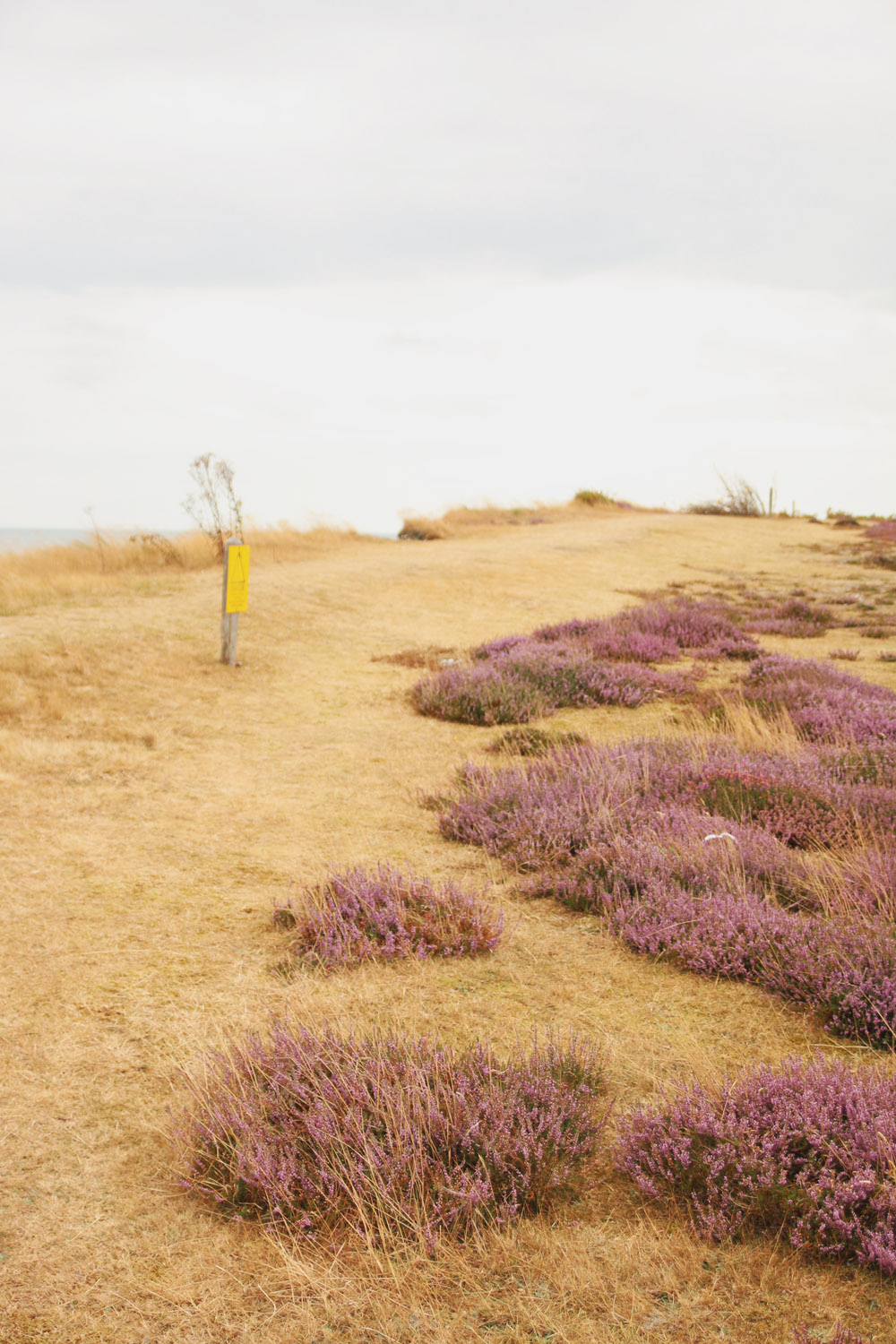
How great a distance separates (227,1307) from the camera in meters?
2.20

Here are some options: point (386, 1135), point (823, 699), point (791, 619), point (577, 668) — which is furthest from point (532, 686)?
point (791, 619)

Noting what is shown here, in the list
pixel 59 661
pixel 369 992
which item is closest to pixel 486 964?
pixel 369 992

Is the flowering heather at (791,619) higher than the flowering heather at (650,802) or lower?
higher

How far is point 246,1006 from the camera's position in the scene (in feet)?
11.7

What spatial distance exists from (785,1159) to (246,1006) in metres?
2.10

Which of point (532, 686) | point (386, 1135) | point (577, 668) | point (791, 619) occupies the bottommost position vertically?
point (386, 1135)

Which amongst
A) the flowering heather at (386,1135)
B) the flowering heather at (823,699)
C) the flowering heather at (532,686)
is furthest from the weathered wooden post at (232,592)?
the flowering heather at (386,1135)

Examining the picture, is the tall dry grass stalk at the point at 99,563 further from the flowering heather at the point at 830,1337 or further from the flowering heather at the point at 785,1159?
the flowering heather at the point at 830,1337

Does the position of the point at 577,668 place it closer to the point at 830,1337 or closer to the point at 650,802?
the point at 650,802

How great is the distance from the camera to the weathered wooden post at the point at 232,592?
32.3 feet

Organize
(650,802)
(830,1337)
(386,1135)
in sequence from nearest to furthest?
(830,1337)
(386,1135)
(650,802)

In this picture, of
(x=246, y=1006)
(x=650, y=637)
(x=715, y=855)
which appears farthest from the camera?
(x=650, y=637)

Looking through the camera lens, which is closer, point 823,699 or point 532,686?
point 823,699

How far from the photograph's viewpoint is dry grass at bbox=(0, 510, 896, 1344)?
7.12ft
